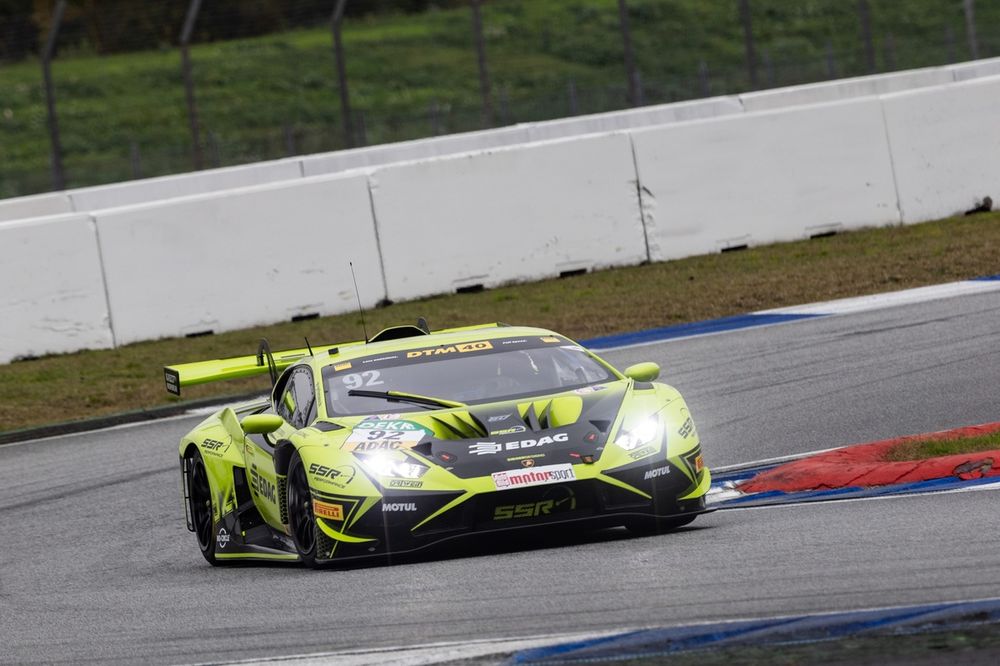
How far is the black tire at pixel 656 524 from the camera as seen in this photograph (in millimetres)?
8000

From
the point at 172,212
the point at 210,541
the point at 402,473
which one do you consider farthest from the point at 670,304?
the point at 402,473

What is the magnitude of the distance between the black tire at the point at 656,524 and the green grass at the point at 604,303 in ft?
28.9

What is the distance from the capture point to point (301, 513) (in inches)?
322

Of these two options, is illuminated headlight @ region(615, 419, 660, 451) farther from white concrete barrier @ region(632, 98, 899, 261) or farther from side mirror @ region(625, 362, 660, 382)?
white concrete barrier @ region(632, 98, 899, 261)

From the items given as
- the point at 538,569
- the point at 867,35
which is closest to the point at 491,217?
the point at 538,569

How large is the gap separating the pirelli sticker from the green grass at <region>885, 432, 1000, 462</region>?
2259 millimetres

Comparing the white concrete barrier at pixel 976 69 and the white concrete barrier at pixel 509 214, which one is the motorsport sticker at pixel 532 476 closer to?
the white concrete barrier at pixel 509 214

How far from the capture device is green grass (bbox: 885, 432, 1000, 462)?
29.5 ft

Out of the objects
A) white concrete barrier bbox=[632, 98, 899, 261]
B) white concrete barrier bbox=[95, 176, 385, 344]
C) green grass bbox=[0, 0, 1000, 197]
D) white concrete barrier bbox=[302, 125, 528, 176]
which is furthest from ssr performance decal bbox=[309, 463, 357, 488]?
green grass bbox=[0, 0, 1000, 197]

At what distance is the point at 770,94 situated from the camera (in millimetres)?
27719

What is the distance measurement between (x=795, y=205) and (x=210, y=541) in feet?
38.2

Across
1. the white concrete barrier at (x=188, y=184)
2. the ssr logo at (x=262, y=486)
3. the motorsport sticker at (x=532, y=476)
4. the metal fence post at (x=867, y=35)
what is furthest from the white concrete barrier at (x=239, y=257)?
the metal fence post at (x=867, y=35)

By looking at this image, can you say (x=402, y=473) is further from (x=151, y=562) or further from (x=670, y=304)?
(x=670, y=304)

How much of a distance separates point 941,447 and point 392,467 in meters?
3.14
